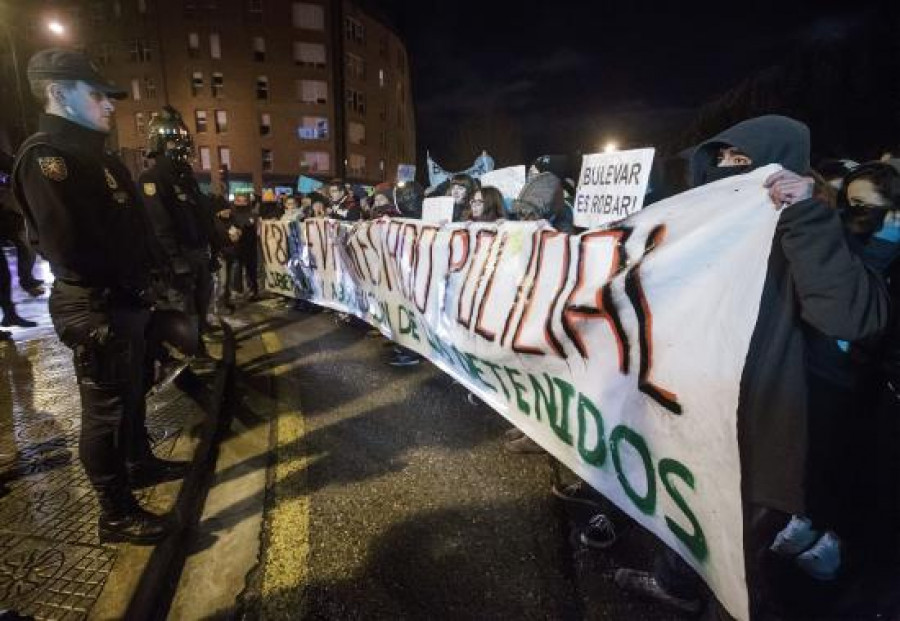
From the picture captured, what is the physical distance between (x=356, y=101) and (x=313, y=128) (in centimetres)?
603

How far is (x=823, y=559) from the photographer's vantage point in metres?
2.24

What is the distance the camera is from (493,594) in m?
2.13

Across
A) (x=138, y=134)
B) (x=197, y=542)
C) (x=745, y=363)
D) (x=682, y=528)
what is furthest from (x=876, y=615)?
(x=138, y=134)

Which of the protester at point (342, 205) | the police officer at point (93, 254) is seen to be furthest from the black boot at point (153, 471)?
the protester at point (342, 205)

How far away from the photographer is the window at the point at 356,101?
46.0 metres

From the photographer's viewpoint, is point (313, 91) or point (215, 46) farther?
point (313, 91)

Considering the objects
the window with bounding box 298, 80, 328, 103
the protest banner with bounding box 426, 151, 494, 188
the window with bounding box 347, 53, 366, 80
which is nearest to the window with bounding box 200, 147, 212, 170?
the window with bounding box 298, 80, 328, 103

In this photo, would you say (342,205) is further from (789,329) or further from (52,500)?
(789,329)

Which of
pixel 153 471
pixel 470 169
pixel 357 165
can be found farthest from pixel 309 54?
pixel 153 471

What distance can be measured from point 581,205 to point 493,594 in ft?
12.9

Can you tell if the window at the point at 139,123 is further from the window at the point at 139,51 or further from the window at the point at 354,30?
the window at the point at 354,30

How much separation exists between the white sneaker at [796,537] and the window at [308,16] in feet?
165

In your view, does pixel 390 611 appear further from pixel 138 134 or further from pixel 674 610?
pixel 138 134

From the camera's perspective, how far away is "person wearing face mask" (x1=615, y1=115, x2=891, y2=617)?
1489mm
